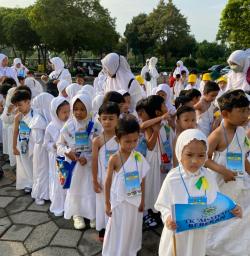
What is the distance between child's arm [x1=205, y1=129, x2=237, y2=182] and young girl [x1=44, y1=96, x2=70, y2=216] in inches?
77.6

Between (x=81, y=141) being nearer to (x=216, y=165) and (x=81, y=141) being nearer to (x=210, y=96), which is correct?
(x=216, y=165)

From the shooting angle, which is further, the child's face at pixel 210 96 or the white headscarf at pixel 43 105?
the white headscarf at pixel 43 105

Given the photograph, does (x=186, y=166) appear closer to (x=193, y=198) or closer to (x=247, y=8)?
(x=193, y=198)

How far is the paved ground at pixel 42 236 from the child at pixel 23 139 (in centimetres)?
50

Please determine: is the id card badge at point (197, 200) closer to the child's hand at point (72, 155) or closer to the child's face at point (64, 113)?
the child's hand at point (72, 155)

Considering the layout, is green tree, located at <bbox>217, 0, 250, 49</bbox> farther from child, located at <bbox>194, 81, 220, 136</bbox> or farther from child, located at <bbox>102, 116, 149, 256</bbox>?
child, located at <bbox>102, 116, 149, 256</bbox>

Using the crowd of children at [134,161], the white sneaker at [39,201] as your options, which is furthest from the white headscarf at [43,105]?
the white sneaker at [39,201]

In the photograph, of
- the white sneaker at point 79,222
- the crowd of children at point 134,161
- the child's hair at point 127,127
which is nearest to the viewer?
the crowd of children at point 134,161

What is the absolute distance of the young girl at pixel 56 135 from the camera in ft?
13.6

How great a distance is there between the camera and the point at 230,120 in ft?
10.0

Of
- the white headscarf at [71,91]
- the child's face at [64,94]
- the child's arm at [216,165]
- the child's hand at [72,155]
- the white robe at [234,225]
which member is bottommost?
the white robe at [234,225]

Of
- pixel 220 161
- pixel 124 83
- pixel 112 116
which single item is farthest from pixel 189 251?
pixel 124 83

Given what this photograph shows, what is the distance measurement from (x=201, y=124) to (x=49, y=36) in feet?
92.7

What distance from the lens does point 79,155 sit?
3691 millimetres
